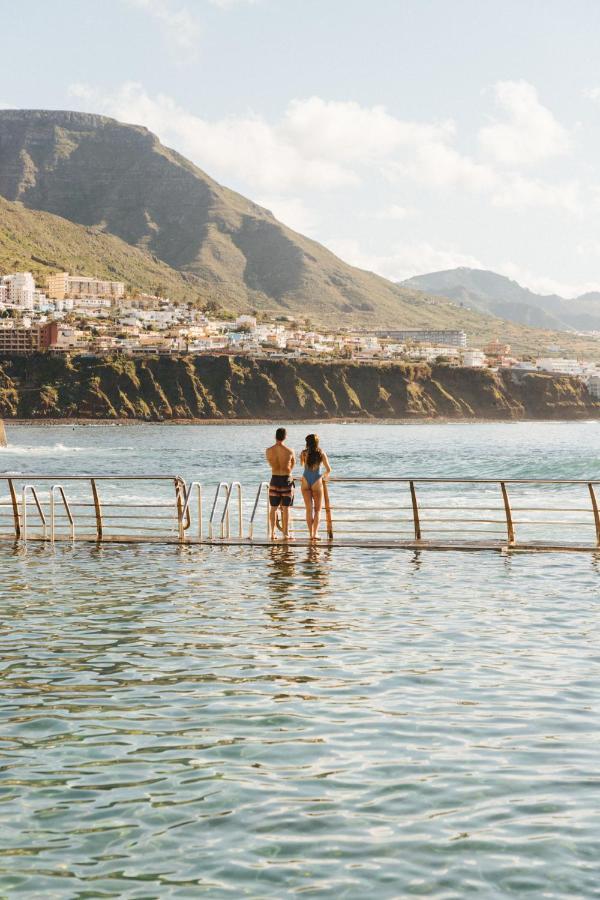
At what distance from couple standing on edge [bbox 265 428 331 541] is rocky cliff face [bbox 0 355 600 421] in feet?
514

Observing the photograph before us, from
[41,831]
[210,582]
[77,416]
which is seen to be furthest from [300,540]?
[77,416]

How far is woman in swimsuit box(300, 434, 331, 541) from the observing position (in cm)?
1680

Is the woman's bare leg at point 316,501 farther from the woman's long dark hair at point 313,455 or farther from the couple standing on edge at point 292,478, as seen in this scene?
the woman's long dark hair at point 313,455

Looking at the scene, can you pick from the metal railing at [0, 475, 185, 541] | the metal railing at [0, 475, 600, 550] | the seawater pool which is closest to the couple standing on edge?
the metal railing at [0, 475, 600, 550]

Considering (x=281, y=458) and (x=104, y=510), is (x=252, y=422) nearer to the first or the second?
(x=104, y=510)

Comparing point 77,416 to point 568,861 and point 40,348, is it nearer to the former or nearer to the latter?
point 40,348

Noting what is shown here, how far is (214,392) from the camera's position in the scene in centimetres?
18600

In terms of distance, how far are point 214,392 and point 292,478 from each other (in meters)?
169

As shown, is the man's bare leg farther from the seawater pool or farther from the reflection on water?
the reflection on water

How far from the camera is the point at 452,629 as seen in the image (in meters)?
10.9

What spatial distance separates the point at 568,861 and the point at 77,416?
563 ft

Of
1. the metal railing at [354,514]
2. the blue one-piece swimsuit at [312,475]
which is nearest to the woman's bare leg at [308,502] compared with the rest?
the blue one-piece swimsuit at [312,475]

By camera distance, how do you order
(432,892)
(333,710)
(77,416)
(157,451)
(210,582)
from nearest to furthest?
(432,892)
(333,710)
(210,582)
(157,451)
(77,416)

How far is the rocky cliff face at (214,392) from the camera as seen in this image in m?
176
